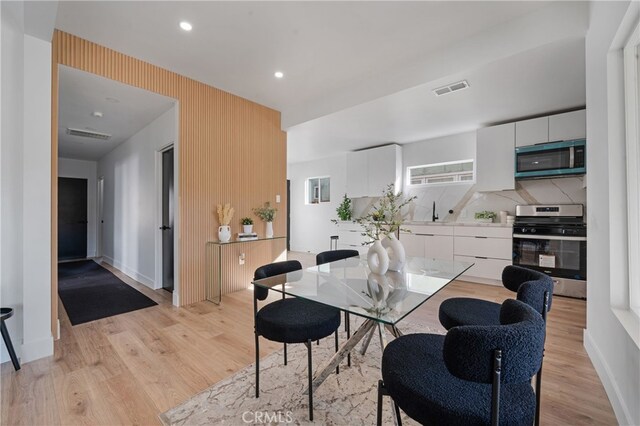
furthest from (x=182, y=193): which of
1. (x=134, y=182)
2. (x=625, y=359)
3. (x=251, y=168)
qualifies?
(x=625, y=359)

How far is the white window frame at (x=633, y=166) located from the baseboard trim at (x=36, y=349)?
158 inches

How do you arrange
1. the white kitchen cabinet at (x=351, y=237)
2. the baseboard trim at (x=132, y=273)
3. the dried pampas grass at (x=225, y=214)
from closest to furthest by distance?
1. the dried pampas grass at (x=225, y=214)
2. the baseboard trim at (x=132, y=273)
3. the white kitchen cabinet at (x=351, y=237)

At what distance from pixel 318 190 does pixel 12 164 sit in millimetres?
5910

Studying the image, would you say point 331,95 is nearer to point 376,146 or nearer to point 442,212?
point 376,146

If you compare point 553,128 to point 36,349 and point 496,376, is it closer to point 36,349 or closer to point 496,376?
point 496,376

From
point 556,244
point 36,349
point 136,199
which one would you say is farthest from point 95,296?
point 556,244

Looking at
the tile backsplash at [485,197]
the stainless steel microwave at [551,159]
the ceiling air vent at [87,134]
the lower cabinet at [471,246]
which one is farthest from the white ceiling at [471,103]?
the ceiling air vent at [87,134]

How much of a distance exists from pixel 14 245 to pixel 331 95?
11.6 feet

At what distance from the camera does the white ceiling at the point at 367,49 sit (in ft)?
7.38

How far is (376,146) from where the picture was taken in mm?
5867

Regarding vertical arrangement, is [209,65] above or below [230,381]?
above

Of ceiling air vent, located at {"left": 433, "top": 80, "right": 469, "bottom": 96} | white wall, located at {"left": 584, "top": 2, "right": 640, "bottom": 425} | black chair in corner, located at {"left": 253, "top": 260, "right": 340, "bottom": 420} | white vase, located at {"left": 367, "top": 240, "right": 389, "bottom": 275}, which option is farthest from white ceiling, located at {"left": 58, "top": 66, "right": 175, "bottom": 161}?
white wall, located at {"left": 584, "top": 2, "right": 640, "bottom": 425}

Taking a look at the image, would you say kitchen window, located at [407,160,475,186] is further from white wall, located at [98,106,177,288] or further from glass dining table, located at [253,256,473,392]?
white wall, located at [98,106,177,288]

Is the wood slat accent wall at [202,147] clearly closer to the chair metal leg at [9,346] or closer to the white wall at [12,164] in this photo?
the white wall at [12,164]
